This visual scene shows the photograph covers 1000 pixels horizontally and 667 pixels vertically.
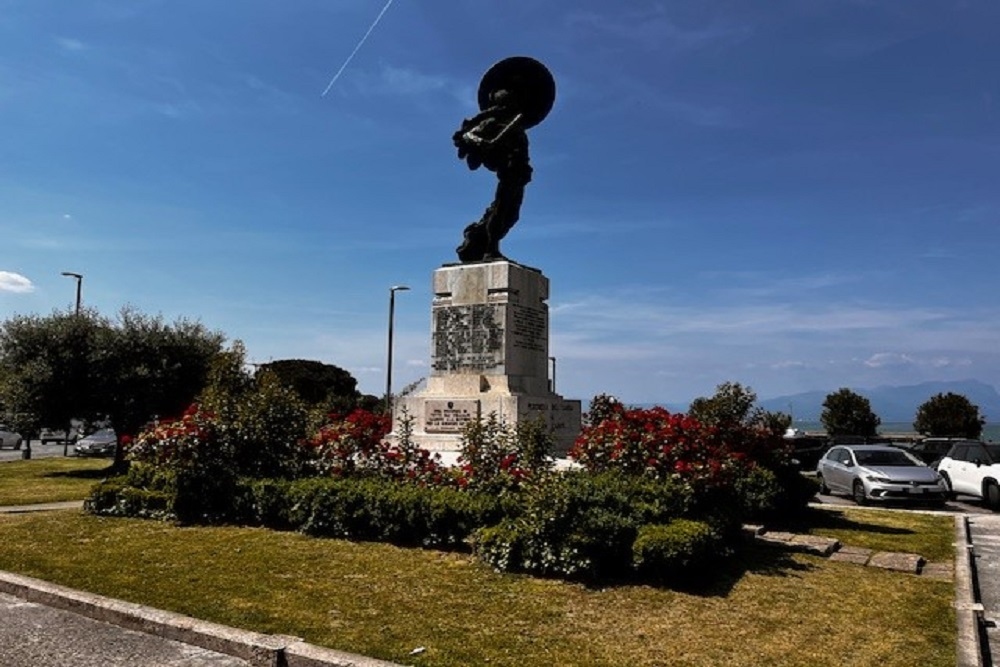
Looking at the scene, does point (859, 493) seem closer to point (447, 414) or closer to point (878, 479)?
point (878, 479)

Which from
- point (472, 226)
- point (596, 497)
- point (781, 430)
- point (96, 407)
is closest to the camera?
point (596, 497)

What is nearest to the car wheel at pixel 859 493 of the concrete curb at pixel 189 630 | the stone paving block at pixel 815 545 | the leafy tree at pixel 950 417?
the stone paving block at pixel 815 545

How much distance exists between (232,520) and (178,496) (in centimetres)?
92

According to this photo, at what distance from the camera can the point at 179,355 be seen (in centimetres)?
2303

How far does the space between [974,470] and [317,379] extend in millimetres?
36501

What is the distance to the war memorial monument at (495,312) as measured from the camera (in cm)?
1495

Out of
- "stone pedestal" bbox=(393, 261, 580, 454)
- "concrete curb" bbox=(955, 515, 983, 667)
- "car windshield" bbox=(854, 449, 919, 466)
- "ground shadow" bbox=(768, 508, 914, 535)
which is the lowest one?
"concrete curb" bbox=(955, 515, 983, 667)

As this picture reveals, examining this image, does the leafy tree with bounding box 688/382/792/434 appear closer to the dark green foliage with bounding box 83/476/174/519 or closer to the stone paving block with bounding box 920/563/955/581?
the stone paving block with bounding box 920/563/955/581

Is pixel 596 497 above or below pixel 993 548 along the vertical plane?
above

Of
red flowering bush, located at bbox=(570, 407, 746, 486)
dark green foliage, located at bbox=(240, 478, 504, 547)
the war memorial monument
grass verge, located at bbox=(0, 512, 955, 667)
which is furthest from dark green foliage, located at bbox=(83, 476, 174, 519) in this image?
red flowering bush, located at bbox=(570, 407, 746, 486)

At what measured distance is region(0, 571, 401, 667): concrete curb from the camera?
5.05 m

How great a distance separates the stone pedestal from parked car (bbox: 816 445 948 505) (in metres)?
6.50

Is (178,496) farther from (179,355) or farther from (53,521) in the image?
(179,355)

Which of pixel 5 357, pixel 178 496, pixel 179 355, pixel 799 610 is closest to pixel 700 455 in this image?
pixel 799 610
